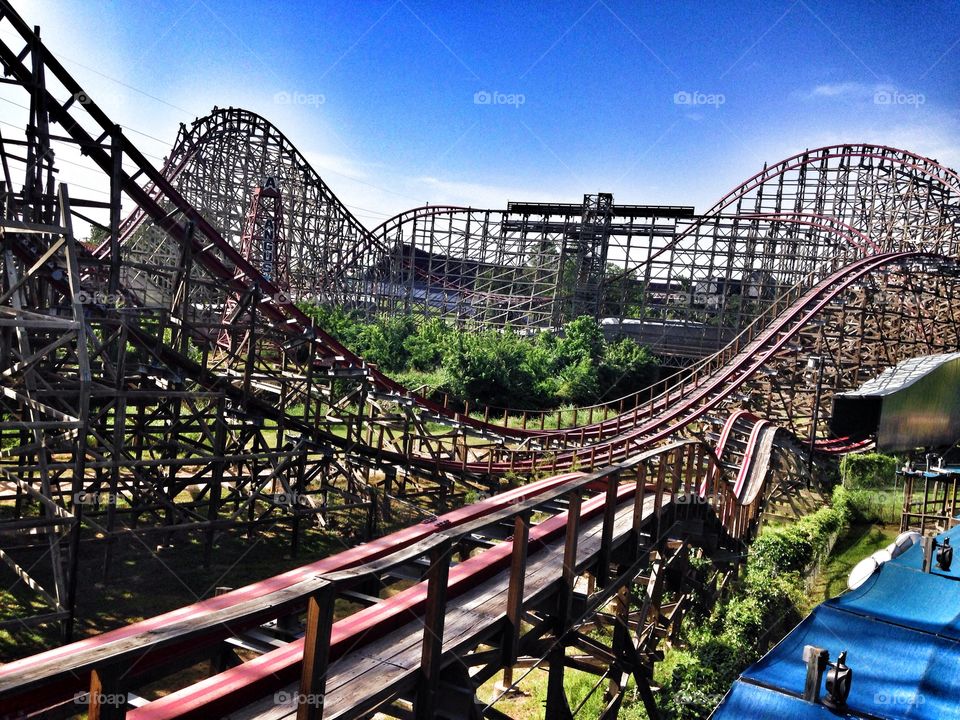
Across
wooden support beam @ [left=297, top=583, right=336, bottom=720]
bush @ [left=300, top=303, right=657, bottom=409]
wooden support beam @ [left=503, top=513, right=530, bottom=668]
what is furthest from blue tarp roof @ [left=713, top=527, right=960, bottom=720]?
bush @ [left=300, top=303, right=657, bottom=409]

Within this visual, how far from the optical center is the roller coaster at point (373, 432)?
9.81 feet

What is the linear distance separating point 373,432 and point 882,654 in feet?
32.9

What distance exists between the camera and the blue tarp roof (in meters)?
3.06

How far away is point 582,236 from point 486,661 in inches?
766

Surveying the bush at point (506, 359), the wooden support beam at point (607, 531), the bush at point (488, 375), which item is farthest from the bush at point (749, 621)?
the bush at point (506, 359)

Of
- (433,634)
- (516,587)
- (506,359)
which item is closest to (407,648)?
(433,634)

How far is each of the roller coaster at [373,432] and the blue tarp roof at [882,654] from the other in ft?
3.61

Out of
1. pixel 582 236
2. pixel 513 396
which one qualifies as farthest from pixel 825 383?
pixel 582 236


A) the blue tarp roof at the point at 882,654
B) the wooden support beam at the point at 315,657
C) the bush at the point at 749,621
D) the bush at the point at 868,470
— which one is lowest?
the bush at the point at 749,621

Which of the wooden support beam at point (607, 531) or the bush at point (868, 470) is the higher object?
the wooden support beam at point (607, 531)

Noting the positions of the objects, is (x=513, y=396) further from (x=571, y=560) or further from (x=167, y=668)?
(x=167, y=668)

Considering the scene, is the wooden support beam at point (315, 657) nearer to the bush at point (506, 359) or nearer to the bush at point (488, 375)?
the bush at point (488, 375)

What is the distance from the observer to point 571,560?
400 centimetres

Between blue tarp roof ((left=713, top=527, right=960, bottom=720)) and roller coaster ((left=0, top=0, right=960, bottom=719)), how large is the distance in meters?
1.10
